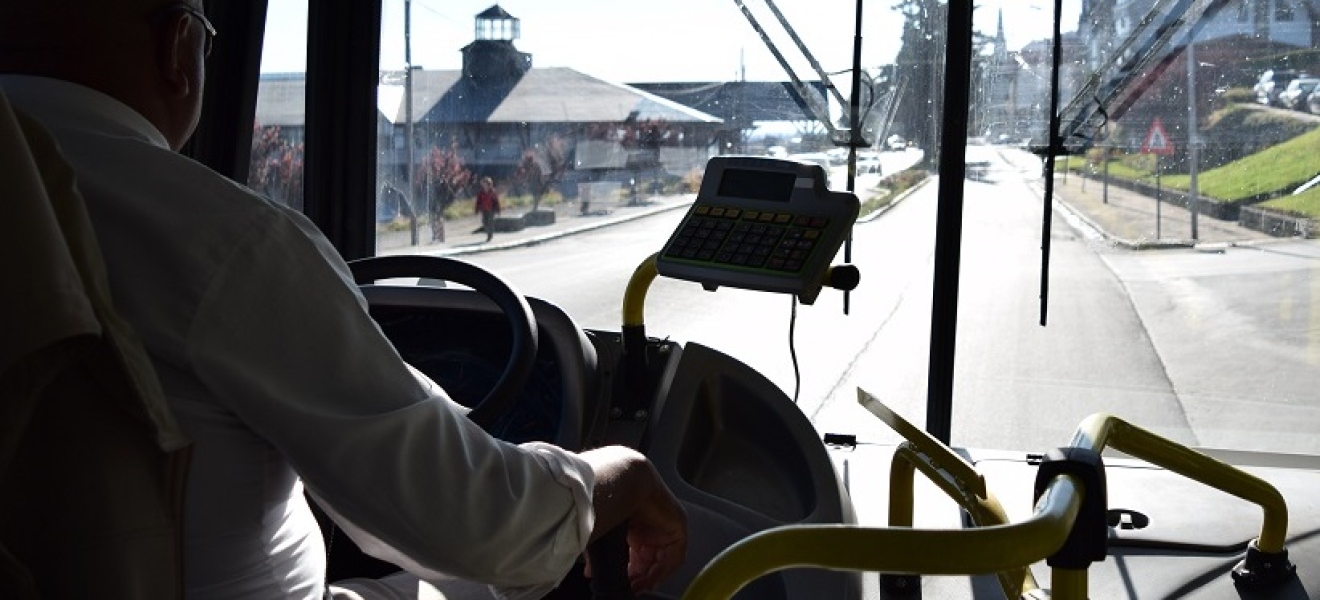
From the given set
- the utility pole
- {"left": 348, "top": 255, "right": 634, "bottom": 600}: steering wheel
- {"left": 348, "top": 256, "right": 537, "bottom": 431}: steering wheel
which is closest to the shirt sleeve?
{"left": 348, "top": 255, "right": 634, "bottom": 600}: steering wheel

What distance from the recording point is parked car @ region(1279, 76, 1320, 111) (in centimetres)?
253

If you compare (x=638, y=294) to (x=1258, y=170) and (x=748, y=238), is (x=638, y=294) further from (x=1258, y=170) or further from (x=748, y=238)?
(x=1258, y=170)

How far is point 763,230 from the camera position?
6.42 ft

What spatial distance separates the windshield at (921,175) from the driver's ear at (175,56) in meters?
1.57

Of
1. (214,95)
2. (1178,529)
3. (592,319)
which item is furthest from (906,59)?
(214,95)

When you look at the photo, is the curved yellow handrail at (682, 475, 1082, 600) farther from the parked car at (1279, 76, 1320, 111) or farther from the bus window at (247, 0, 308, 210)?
the bus window at (247, 0, 308, 210)

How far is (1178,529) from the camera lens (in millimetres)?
2719

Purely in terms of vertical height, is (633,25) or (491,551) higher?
(633,25)

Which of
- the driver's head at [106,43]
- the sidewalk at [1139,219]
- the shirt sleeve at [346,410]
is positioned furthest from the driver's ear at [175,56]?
the sidewalk at [1139,219]

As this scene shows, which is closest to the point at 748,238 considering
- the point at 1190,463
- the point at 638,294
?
the point at 638,294

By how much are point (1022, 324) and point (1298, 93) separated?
684 millimetres

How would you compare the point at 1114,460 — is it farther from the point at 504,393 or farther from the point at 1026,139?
the point at 504,393

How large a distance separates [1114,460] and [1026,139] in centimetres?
83

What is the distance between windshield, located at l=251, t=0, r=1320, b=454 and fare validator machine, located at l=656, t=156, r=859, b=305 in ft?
1.86
